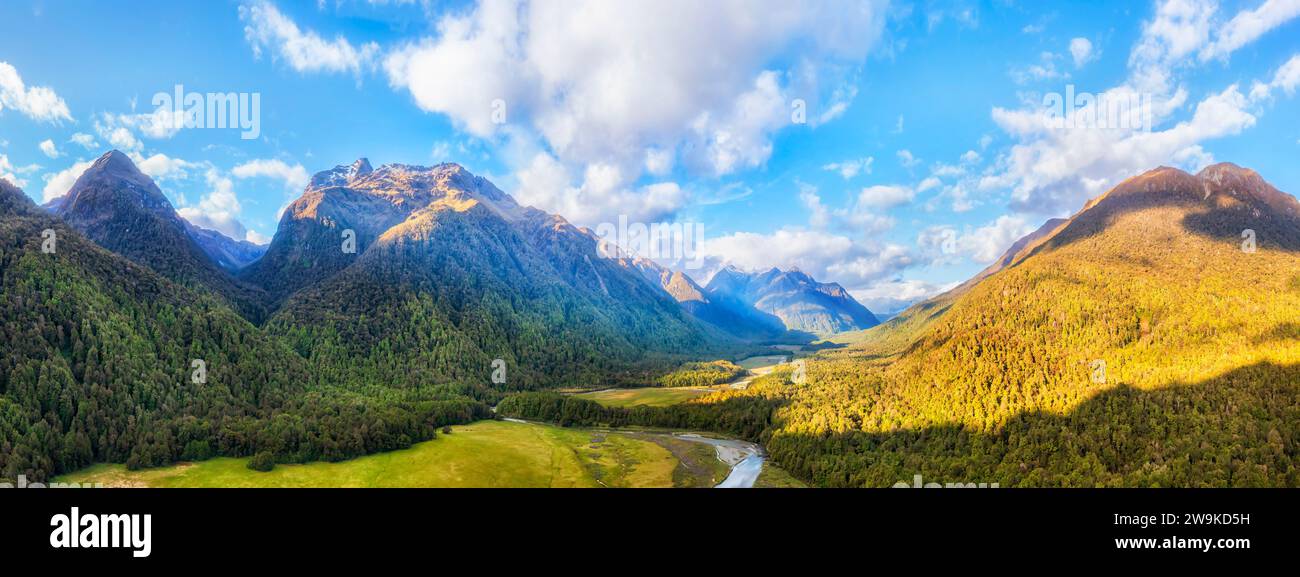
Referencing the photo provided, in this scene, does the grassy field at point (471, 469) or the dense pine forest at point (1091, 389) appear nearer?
the dense pine forest at point (1091, 389)

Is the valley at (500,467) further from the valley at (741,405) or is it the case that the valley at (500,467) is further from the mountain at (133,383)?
the mountain at (133,383)

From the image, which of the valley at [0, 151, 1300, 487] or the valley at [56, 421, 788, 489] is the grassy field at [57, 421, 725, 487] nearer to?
the valley at [56, 421, 788, 489]

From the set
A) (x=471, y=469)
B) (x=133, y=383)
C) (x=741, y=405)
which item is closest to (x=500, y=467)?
(x=471, y=469)

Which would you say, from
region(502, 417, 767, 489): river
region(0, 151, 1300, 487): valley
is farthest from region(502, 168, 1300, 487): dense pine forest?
region(502, 417, 767, 489): river

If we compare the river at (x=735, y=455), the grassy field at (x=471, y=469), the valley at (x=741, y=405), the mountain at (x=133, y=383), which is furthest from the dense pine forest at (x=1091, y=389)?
the mountain at (x=133, y=383)
